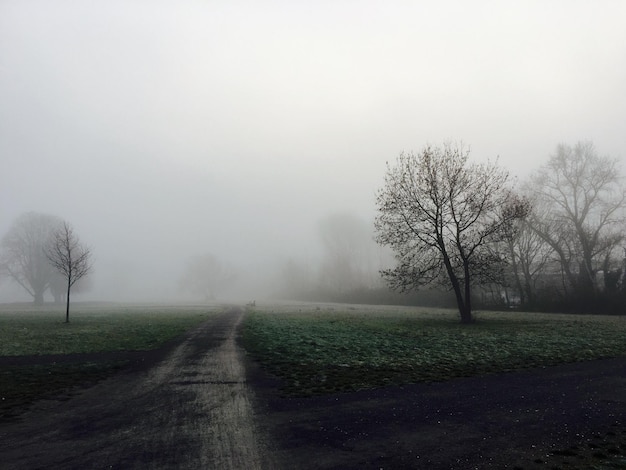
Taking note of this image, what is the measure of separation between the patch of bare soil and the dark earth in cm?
3

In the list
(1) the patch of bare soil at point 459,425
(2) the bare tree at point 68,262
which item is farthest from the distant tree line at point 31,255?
(1) the patch of bare soil at point 459,425

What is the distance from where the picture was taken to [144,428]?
7043 mm

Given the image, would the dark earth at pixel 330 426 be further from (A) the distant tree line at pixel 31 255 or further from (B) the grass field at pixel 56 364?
(A) the distant tree line at pixel 31 255

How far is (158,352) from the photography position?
53.6ft

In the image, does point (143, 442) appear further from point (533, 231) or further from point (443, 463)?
point (533, 231)

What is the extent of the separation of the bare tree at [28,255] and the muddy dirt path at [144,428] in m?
82.6

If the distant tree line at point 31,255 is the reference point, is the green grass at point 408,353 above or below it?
below

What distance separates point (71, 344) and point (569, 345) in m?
22.2

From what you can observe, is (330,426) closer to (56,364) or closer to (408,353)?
(408,353)

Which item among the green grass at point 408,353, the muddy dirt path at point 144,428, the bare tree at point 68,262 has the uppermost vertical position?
the bare tree at point 68,262

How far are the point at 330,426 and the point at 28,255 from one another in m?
92.9

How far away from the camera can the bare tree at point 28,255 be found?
257 feet

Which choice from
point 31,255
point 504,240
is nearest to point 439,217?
point 504,240

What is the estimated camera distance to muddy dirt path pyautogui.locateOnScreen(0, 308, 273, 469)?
5641mm
